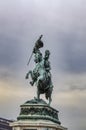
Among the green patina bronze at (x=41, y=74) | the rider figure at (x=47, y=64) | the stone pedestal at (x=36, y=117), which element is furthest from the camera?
the rider figure at (x=47, y=64)

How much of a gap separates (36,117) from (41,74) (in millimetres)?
3464

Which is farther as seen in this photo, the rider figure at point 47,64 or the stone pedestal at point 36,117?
the rider figure at point 47,64

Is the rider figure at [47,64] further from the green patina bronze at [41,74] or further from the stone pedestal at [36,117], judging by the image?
the stone pedestal at [36,117]

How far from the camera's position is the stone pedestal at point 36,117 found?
48.5 metres

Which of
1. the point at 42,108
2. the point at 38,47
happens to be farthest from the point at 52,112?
the point at 38,47

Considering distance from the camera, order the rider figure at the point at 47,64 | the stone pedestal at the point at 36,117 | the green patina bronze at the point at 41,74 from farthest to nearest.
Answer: the rider figure at the point at 47,64, the green patina bronze at the point at 41,74, the stone pedestal at the point at 36,117

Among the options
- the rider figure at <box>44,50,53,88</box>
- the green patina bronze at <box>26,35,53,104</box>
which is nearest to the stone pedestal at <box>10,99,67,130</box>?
the green patina bronze at <box>26,35,53,104</box>

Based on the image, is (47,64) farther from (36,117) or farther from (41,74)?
(36,117)

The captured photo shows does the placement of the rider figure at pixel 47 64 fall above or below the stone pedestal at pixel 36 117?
above

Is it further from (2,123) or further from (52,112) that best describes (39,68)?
(2,123)

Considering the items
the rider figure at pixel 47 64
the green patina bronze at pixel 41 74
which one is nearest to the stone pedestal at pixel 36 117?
the green patina bronze at pixel 41 74

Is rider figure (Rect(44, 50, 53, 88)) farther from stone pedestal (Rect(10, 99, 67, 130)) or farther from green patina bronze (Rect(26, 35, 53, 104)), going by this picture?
stone pedestal (Rect(10, 99, 67, 130))

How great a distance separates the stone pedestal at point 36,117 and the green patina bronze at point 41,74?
1088 millimetres

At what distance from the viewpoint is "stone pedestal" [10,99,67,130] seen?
48531mm
